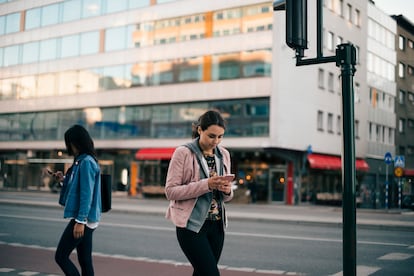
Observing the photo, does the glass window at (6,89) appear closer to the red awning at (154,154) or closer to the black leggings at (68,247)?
the black leggings at (68,247)

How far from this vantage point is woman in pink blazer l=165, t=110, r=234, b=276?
13.5 ft

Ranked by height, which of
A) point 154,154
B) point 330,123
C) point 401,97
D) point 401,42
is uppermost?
point 401,42

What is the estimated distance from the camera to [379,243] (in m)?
12.1

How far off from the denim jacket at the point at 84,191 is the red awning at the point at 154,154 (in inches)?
1211

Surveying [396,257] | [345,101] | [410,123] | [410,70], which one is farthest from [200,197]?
[410,123]

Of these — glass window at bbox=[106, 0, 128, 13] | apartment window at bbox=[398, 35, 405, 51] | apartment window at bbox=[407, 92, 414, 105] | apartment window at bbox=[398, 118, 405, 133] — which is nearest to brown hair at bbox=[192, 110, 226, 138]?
glass window at bbox=[106, 0, 128, 13]

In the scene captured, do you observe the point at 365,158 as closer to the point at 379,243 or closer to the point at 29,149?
the point at 29,149

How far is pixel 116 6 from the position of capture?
40969mm

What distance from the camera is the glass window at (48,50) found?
4006 cm

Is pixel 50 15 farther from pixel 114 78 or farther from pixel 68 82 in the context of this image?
pixel 114 78

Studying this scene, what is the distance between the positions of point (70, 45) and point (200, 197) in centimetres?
4072

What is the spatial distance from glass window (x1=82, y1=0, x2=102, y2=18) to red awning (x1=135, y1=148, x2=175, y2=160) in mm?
11625

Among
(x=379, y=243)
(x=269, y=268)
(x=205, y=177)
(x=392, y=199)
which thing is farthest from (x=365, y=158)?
(x=205, y=177)

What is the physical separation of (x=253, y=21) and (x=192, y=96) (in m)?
6.18
